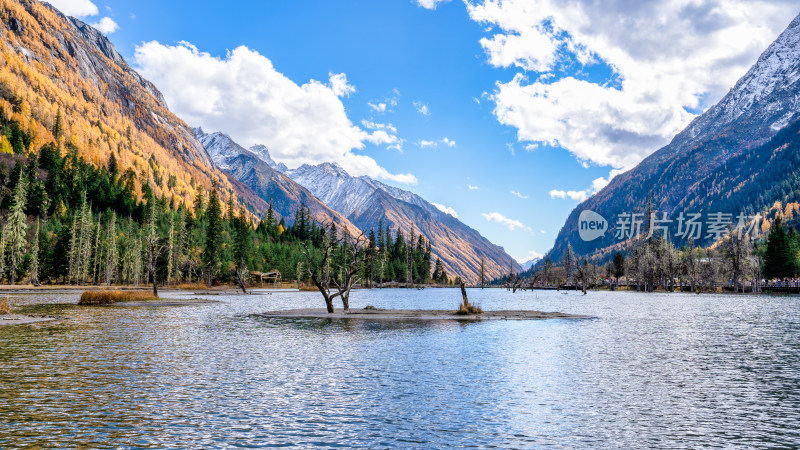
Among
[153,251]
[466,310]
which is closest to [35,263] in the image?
[153,251]

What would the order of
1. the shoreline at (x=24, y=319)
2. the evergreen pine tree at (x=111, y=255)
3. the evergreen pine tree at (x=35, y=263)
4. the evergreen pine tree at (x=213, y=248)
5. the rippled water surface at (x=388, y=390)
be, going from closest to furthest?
the rippled water surface at (x=388, y=390) → the shoreline at (x=24, y=319) → the evergreen pine tree at (x=35, y=263) → the evergreen pine tree at (x=111, y=255) → the evergreen pine tree at (x=213, y=248)

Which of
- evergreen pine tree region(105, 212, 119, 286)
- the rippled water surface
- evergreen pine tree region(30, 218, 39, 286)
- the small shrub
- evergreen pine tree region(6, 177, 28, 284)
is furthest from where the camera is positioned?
evergreen pine tree region(105, 212, 119, 286)

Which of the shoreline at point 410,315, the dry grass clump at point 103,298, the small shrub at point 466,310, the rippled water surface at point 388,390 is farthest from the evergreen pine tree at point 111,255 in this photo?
the small shrub at point 466,310

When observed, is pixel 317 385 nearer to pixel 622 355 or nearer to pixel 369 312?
pixel 622 355

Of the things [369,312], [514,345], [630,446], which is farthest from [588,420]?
[369,312]

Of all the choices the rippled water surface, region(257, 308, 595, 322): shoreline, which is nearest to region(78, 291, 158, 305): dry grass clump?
region(257, 308, 595, 322): shoreline

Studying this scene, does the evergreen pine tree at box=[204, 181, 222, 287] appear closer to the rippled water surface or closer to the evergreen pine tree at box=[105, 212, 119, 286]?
the evergreen pine tree at box=[105, 212, 119, 286]

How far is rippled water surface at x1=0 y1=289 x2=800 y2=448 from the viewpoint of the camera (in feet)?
57.5

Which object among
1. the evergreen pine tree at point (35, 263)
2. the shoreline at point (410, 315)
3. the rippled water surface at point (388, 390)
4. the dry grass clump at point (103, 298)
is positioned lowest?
the rippled water surface at point (388, 390)

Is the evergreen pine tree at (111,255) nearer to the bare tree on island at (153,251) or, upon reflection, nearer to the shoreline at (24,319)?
the bare tree on island at (153,251)

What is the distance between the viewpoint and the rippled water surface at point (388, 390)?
17516mm

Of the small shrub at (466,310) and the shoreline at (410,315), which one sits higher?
the small shrub at (466,310)

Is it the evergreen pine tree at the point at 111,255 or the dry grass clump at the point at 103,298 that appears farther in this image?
the evergreen pine tree at the point at 111,255

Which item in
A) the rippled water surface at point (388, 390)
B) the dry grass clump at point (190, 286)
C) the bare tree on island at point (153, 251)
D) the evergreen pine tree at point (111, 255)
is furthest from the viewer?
the dry grass clump at point (190, 286)
